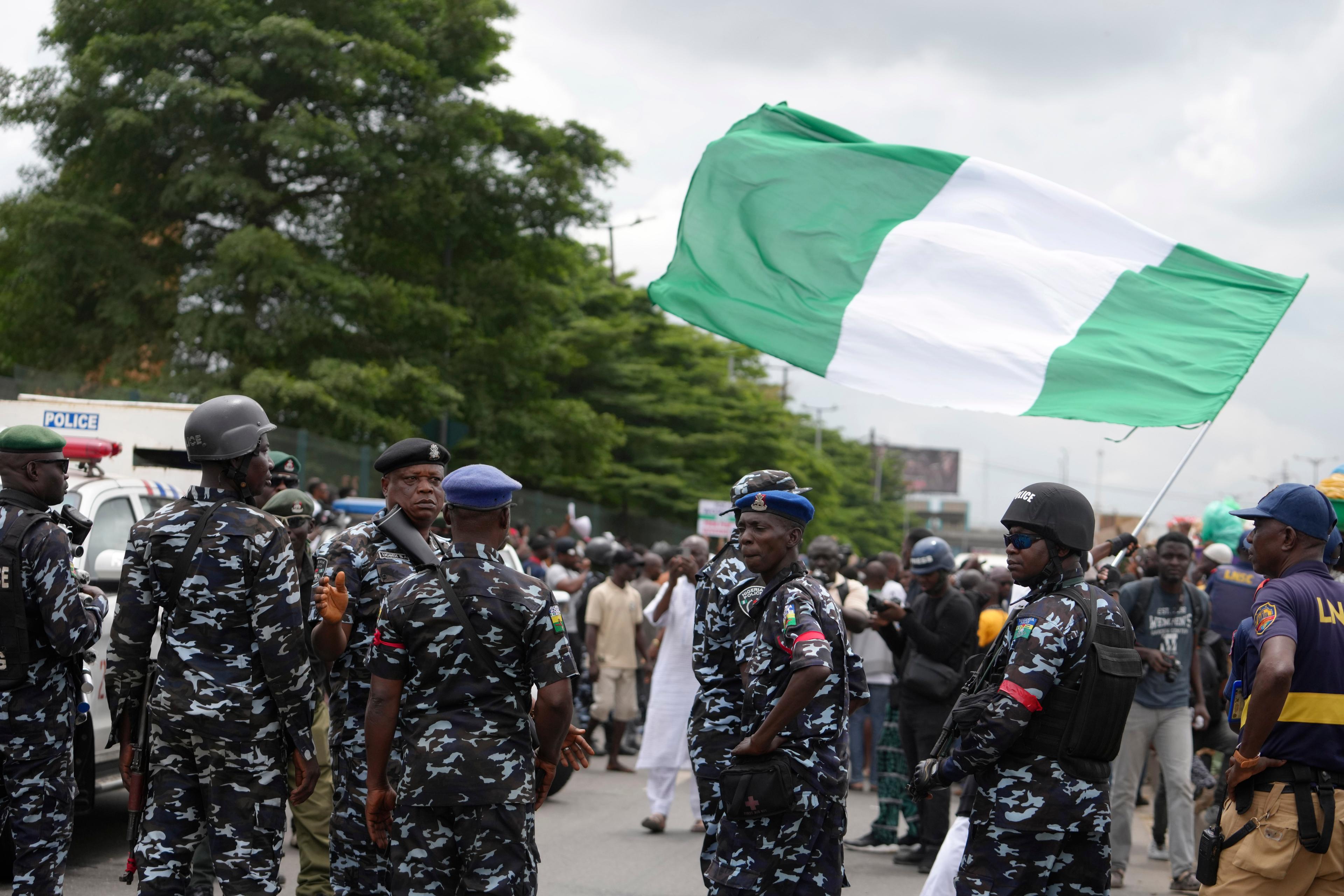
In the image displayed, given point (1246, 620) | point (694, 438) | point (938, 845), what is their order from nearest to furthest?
point (1246, 620) → point (938, 845) → point (694, 438)

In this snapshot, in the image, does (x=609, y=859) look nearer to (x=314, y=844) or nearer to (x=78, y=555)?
(x=314, y=844)

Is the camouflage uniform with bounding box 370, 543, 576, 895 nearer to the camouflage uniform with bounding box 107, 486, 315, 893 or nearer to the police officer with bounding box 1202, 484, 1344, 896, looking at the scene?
the camouflage uniform with bounding box 107, 486, 315, 893

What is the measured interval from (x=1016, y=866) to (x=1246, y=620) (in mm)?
1364

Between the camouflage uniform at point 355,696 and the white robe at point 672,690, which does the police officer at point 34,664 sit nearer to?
the camouflage uniform at point 355,696

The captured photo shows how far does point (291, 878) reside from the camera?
25.1 ft

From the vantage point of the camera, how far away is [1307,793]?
15.5ft

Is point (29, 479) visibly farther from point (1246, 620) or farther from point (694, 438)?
point (694, 438)

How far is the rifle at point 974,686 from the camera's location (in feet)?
15.5

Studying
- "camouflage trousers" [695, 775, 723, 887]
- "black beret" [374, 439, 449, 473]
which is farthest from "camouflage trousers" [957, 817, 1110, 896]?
"black beret" [374, 439, 449, 473]

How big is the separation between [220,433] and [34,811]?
178 cm

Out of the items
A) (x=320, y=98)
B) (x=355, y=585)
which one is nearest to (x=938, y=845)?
(x=355, y=585)

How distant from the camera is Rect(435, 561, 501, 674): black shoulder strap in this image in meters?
4.32

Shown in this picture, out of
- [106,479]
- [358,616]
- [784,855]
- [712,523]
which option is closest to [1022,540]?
[784,855]

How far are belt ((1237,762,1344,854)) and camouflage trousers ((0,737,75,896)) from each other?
4.65 metres
